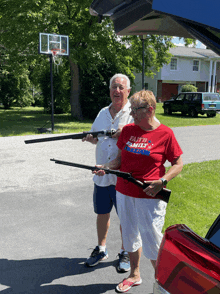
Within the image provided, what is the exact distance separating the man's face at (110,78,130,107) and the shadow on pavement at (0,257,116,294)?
5.85ft

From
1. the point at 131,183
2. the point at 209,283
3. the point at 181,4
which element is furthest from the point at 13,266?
the point at 181,4

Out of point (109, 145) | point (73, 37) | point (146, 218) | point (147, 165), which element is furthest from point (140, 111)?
point (73, 37)

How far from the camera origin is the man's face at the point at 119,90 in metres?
3.13

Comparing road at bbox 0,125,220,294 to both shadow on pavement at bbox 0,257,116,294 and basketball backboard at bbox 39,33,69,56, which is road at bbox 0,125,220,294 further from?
basketball backboard at bbox 39,33,69,56

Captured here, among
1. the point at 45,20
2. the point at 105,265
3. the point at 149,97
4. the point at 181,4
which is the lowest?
the point at 105,265

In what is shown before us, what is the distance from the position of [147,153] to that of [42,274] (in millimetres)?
1735

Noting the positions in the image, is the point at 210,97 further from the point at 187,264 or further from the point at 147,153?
the point at 187,264

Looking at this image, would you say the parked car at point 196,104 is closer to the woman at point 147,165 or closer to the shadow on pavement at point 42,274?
the shadow on pavement at point 42,274

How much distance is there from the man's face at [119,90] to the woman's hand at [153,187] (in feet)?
3.32

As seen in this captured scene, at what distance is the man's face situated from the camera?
3.13 metres

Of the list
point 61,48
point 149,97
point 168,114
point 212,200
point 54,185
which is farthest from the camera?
point 168,114

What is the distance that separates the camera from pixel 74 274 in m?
3.25

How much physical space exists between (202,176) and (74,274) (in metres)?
4.15

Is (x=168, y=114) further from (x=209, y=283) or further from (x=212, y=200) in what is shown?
(x=209, y=283)
